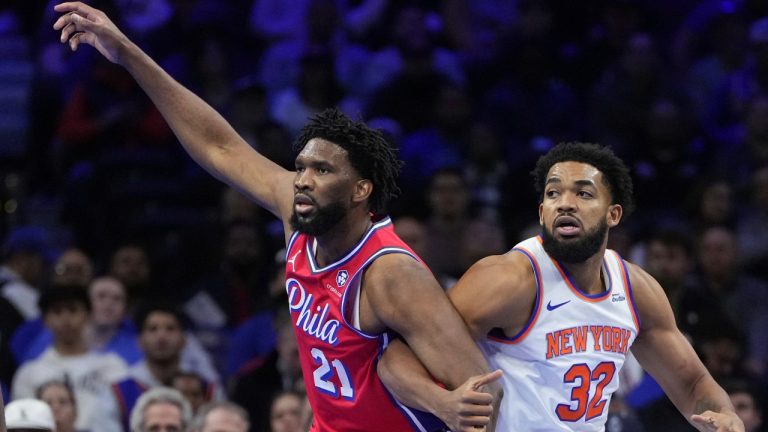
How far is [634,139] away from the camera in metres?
9.73

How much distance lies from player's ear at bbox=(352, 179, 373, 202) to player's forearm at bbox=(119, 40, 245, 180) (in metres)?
0.78

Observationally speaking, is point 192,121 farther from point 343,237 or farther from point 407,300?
point 407,300

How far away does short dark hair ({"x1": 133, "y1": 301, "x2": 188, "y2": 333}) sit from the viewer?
8014 millimetres

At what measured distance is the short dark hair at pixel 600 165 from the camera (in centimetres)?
490

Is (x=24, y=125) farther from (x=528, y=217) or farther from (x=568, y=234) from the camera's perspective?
(x=568, y=234)

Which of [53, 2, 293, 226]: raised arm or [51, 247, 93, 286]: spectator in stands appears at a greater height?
[51, 247, 93, 286]: spectator in stands

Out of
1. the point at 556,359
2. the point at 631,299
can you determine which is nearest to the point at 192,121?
the point at 556,359

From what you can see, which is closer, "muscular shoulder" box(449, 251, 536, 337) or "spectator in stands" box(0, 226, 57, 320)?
"muscular shoulder" box(449, 251, 536, 337)

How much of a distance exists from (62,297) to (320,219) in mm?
3726

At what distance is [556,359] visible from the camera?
15.6 feet

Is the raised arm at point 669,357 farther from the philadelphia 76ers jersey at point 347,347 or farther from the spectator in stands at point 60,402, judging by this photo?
the spectator in stands at point 60,402

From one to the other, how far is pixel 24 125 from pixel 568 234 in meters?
6.82

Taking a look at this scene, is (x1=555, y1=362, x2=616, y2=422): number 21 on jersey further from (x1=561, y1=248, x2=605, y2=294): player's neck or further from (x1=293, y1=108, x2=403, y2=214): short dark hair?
(x1=293, y1=108, x2=403, y2=214): short dark hair

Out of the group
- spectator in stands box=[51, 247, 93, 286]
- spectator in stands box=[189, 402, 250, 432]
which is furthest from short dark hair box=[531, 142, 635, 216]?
spectator in stands box=[51, 247, 93, 286]
